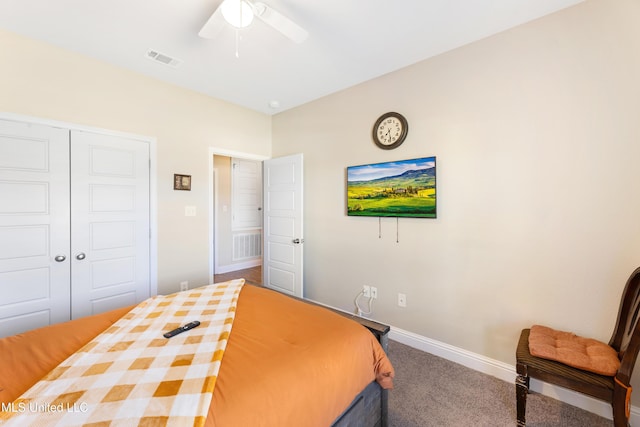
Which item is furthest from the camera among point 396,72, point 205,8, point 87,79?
point 396,72

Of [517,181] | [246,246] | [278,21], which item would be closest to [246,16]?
[278,21]

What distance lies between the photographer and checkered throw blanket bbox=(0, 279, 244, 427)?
786mm

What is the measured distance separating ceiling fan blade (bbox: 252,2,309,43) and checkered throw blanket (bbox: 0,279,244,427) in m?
1.78

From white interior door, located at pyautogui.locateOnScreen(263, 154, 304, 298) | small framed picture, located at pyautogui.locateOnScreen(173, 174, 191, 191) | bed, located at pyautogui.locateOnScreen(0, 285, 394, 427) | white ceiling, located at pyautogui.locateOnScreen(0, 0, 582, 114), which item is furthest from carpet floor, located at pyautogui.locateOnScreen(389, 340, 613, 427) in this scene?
small framed picture, located at pyautogui.locateOnScreen(173, 174, 191, 191)

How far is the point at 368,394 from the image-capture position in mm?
1405

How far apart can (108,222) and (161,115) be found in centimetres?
122

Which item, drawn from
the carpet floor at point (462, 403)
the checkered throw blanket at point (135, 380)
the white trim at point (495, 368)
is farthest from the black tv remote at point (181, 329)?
the carpet floor at point (462, 403)

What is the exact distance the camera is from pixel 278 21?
1.64 meters

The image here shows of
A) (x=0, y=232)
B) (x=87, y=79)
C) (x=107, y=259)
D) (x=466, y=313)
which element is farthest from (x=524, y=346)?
(x=87, y=79)

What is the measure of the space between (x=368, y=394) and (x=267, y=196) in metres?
2.85

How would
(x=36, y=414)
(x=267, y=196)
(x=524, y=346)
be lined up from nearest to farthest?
(x=36, y=414), (x=524, y=346), (x=267, y=196)

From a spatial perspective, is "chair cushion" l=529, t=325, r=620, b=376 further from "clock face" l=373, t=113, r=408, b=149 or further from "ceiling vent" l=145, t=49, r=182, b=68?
"ceiling vent" l=145, t=49, r=182, b=68

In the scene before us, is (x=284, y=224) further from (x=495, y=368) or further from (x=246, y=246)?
(x=495, y=368)

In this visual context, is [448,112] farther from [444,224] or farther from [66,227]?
[66,227]
